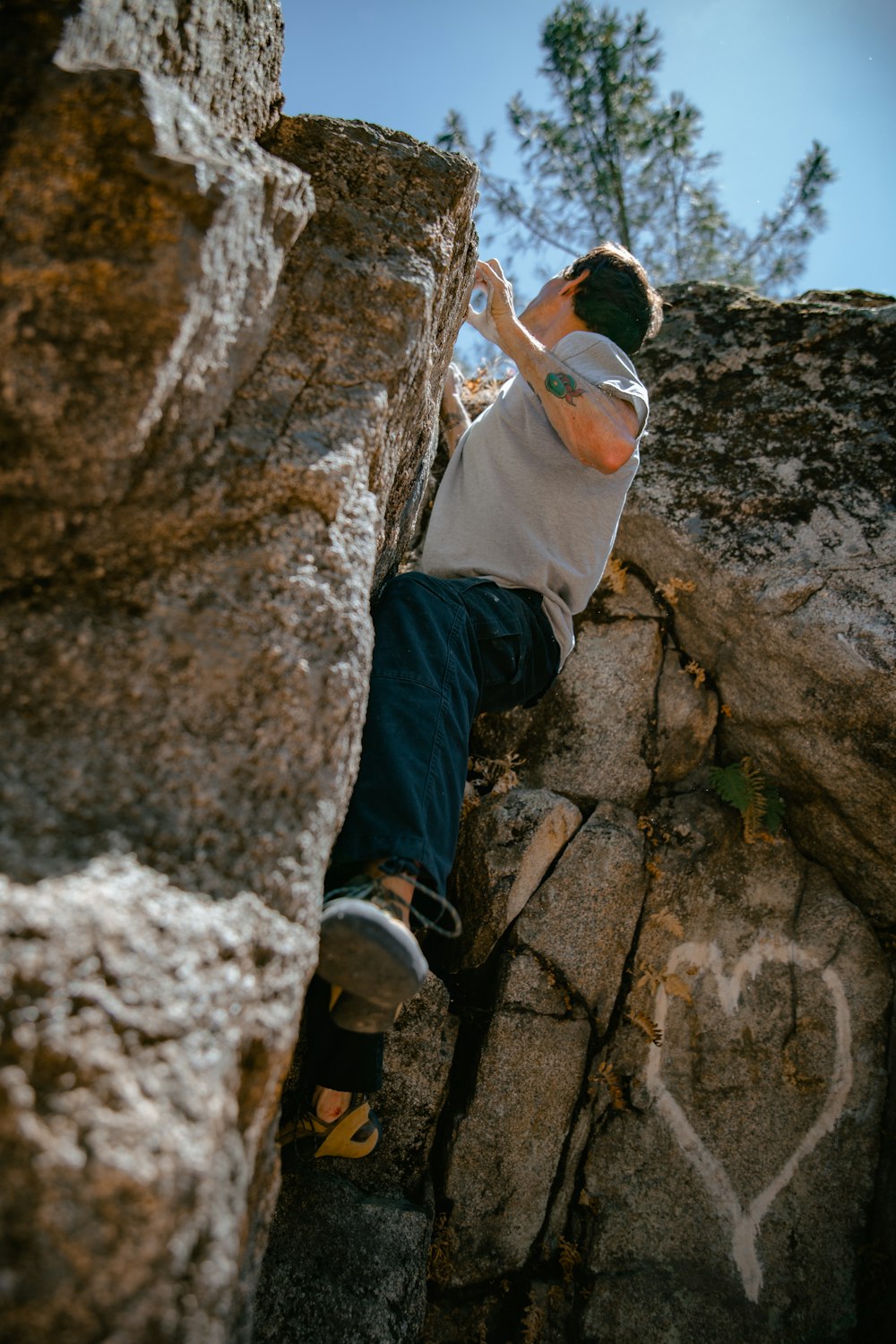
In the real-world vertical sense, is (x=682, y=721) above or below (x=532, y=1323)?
above

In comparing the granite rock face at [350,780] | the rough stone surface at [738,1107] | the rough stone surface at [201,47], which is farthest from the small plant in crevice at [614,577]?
the rough stone surface at [201,47]

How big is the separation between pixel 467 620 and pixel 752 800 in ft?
5.50

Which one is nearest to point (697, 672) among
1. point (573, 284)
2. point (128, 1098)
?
point (573, 284)

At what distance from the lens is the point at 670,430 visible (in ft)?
13.4

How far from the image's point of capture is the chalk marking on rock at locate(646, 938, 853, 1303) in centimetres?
290

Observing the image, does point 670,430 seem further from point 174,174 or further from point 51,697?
point 51,697

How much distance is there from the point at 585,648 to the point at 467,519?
3.45ft

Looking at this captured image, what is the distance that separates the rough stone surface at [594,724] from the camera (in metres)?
3.46

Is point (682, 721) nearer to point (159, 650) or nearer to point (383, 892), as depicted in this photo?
point (383, 892)


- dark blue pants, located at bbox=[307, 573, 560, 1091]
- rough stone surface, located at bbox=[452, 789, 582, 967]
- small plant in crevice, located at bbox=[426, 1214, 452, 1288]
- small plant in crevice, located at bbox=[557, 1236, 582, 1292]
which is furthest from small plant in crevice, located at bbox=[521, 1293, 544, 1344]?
dark blue pants, located at bbox=[307, 573, 560, 1091]

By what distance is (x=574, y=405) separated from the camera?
8.87ft

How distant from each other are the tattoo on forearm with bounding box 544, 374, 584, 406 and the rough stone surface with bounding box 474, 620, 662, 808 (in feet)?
4.11

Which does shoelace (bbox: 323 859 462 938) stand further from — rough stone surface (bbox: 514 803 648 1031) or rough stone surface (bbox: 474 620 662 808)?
rough stone surface (bbox: 474 620 662 808)

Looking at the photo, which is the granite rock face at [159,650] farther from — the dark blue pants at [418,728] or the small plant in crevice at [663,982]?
the small plant in crevice at [663,982]
